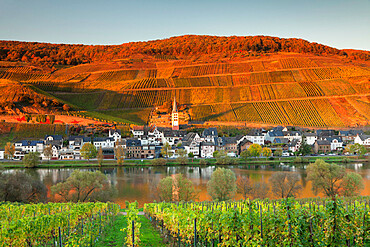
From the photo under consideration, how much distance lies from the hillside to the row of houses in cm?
1731

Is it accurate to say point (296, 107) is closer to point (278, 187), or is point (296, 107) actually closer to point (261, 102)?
point (261, 102)

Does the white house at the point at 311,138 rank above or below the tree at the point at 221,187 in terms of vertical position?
above

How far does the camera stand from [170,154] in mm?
78625

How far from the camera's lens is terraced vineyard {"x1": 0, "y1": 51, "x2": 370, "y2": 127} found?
4515 inches

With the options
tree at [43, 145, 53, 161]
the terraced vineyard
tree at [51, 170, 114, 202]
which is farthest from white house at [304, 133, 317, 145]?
tree at [51, 170, 114, 202]

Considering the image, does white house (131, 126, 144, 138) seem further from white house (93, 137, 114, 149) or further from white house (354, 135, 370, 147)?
white house (354, 135, 370, 147)

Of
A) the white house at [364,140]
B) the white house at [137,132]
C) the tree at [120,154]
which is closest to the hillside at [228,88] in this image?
the white house at [364,140]

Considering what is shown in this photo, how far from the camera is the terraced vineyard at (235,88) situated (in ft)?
376

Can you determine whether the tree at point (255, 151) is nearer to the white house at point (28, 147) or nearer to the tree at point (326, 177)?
the tree at point (326, 177)

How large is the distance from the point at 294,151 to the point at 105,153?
1769 inches

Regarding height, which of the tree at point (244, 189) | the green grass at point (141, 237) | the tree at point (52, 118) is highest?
the tree at point (52, 118)

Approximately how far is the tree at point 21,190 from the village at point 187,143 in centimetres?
4166

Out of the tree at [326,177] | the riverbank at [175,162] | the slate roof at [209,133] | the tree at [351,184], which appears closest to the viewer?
the tree at [351,184]

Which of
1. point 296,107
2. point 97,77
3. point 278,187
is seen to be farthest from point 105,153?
point 97,77
